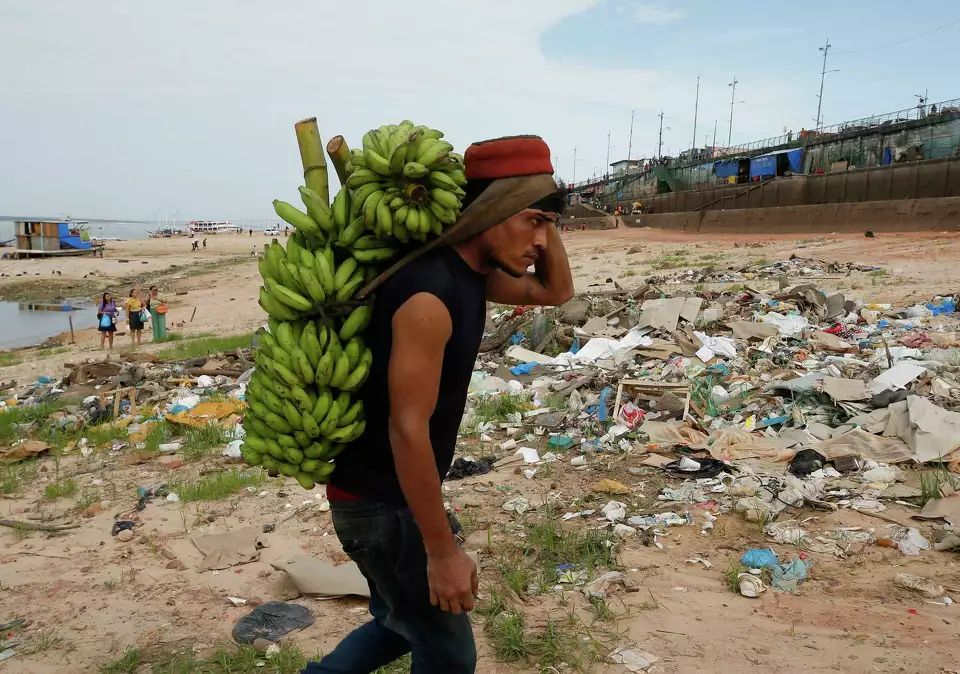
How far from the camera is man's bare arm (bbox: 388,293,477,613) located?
1502mm

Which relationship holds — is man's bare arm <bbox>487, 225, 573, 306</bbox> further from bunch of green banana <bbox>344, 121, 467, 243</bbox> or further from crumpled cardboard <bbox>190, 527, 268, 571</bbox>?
crumpled cardboard <bbox>190, 527, 268, 571</bbox>

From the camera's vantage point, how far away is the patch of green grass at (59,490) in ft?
16.4

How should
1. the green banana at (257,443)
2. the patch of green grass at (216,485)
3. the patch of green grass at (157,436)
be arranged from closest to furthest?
the green banana at (257,443) → the patch of green grass at (216,485) → the patch of green grass at (157,436)

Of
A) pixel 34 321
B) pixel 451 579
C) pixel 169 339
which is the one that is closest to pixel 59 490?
pixel 451 579

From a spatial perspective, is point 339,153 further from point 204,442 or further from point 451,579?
point 204,442

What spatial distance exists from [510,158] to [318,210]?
0.52 m

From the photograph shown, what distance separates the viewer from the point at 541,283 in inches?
83.0

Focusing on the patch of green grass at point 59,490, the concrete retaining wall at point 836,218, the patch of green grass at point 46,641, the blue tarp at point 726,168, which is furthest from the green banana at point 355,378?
the blue tarp at point 726,168

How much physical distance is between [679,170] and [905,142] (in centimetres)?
1605

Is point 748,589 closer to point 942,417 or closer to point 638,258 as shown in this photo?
point 942,417

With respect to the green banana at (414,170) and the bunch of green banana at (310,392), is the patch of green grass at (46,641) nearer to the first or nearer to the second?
the bunch of green banana at (310,392)

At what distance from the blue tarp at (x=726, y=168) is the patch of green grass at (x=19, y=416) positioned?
105 feet

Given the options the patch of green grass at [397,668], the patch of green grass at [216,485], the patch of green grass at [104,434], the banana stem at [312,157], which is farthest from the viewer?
the patch of green grass at [104,434]

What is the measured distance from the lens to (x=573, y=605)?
3102 mm
